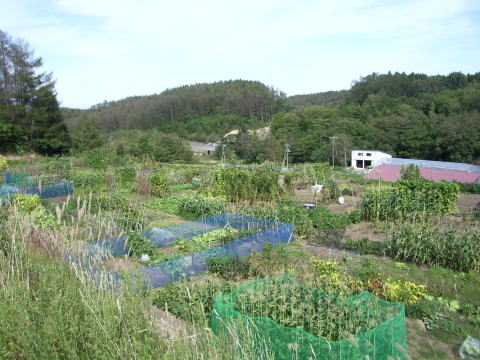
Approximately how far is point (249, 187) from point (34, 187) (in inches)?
277

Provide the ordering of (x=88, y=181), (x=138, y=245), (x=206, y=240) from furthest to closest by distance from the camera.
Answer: (x=88, y=181), (x=206, y=240), (x=138, y=245)

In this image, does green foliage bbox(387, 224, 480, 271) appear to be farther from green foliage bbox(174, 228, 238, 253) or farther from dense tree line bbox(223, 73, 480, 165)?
dense tree line bbox(223, 73, 480, 165)

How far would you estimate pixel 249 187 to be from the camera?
11539 mm

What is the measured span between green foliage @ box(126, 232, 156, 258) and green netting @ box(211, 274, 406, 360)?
10.1ft

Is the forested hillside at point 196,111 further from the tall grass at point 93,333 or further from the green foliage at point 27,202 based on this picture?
the tall grass at point 93,333

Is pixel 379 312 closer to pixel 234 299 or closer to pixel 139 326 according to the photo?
pixel 234 299

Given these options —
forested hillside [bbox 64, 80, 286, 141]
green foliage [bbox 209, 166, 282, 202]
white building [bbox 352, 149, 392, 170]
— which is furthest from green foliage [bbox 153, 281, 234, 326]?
forested hillside [bbox 64, 80, 286, 141]

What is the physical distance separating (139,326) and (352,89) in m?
75.8

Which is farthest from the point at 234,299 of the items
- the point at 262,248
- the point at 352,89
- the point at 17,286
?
the point at 352,89

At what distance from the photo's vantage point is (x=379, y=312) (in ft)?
13.7

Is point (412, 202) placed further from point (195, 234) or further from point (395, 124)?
point (395, 124)

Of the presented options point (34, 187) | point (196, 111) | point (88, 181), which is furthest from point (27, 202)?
point (196, 111)

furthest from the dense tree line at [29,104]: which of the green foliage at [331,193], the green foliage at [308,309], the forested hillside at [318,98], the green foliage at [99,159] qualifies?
the forested hillside at [318,98]

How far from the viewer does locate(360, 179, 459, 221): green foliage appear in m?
9.73
